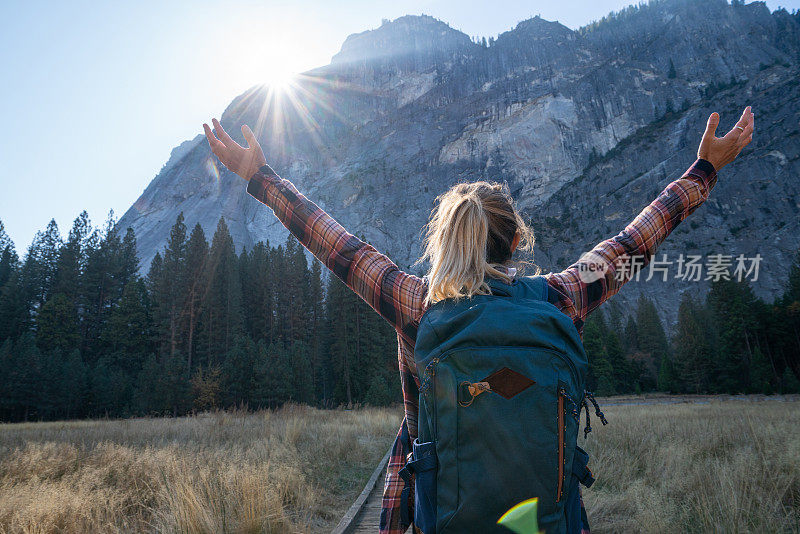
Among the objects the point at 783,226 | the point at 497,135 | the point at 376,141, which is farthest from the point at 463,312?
the point at 376,141

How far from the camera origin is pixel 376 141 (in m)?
94.6

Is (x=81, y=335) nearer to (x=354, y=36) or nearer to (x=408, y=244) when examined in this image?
(x=408, y=244)

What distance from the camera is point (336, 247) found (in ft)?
4.93

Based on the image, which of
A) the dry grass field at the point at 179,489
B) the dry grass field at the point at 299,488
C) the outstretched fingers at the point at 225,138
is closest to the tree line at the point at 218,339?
the dry grass field at the point at 179,489

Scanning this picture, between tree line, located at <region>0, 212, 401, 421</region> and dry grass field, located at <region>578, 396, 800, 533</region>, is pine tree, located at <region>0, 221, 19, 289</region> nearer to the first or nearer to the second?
tree line, located at <region>0, 212, 401, 421</region>

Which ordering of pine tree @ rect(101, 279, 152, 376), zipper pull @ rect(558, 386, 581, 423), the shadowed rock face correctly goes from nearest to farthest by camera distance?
zipper pull @ rect(558, 386, 581, 423) → pine tree @ rect(101, 279, 152, 376) → the shadowed rock face

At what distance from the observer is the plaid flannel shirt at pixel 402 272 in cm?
134

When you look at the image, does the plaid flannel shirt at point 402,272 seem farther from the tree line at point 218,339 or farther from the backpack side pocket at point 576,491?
the tree line at point 218,339

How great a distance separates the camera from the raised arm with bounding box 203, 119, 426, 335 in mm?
1352

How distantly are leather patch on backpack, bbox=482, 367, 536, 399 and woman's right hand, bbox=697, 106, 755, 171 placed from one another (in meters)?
1.44

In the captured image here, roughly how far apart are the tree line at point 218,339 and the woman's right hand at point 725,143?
27.5 m

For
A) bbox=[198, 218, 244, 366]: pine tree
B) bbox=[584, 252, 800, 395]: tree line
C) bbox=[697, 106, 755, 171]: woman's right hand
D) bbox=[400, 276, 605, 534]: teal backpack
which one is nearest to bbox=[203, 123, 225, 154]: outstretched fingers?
bbox=[400, 276, 605, 534]: teal backpack

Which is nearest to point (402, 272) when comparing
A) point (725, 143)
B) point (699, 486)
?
point (725, 143)

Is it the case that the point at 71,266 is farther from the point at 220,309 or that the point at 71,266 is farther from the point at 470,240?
the point at 470,240
